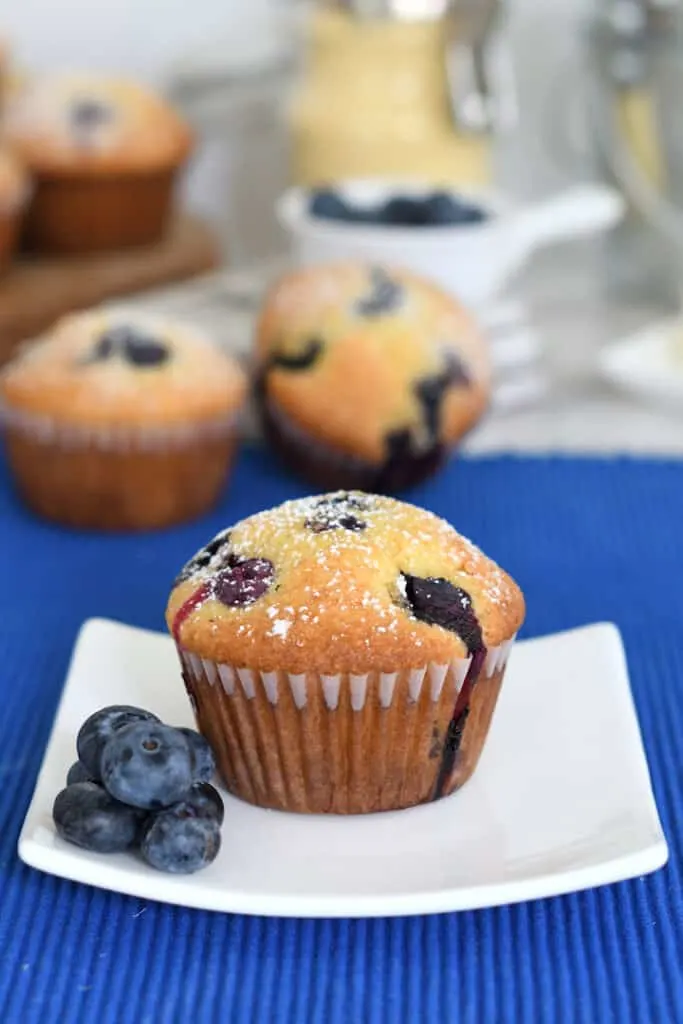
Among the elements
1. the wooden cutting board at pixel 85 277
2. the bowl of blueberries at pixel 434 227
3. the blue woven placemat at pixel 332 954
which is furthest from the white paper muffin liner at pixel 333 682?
the wooden cutting board at pixel 85 277

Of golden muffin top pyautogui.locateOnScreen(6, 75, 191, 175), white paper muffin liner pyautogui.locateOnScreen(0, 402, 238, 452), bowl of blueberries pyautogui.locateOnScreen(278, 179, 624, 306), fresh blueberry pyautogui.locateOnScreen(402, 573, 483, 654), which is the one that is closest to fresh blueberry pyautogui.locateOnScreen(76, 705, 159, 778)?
fresh blueberry pyautogui.locateOnScreen(402, 573, 483, 654)

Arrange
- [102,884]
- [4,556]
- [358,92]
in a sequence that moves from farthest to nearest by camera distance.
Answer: [358,92], [4,556], [102,884]

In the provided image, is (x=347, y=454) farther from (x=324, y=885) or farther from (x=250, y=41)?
(x=250, y=41)

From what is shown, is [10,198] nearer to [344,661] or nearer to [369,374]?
[369,374]

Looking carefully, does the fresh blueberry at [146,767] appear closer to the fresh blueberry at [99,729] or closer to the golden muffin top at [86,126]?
the fresh blueberry at [99,729]

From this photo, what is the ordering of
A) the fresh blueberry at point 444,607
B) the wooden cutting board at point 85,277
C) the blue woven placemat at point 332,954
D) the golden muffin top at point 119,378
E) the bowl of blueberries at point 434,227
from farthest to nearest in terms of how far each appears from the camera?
1. the wooden cutting board at point 85,277
2. the bowl of blueberries at point 434,227
3. the golden muffin top at point 119,378
4. the fresh blueberry at point 444,607
5. the blue woven placemat at point 332,954

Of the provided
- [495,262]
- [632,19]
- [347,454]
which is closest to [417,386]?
[347,454]

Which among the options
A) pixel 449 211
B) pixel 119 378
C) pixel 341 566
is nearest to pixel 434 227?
pixel 449 211
